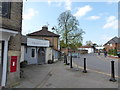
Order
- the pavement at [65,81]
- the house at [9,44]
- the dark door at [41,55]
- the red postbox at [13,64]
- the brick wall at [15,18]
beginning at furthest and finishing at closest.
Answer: the dark door at [41,55], the pavement at [65,81], the red postbox at [13,64], the brick wall at [15,18], the house at [9,44]

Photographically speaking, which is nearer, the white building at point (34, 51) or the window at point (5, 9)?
the window at point (5, 9)

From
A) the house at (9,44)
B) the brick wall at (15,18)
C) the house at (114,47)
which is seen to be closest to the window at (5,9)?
the house at (9,44)

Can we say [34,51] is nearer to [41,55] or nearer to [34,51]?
[34,51]

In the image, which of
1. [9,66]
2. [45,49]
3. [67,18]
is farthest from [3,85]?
[67,18]

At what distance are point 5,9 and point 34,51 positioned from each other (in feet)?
38.5

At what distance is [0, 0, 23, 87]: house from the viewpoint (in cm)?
644

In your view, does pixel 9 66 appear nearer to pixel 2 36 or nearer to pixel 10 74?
pixel 10 74

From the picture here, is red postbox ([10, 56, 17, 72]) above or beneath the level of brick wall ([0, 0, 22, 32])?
beneath

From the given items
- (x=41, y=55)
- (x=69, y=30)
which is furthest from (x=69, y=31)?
(x=41, y=55)

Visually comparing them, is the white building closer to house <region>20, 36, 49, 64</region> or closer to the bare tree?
house <region>20, 36, 49, 64</region>

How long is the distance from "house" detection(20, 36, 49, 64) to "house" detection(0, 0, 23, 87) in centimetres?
852

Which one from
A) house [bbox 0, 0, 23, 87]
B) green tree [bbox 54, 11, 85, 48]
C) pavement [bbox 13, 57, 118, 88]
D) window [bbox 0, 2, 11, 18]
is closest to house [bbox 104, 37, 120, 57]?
green tree [bbox 54, 11, 85, 48]

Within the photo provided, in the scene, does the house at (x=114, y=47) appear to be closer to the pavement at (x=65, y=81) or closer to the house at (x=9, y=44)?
the pavement at (x=65, y=81)

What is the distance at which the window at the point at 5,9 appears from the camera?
21.4 ft
